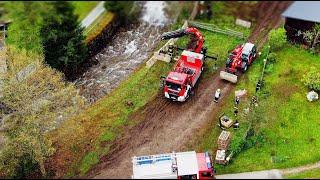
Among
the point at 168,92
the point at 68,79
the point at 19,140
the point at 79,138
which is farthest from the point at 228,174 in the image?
the point at 68,79

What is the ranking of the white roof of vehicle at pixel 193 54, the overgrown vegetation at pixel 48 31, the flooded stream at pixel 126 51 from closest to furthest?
the overgrown vegetation at pixel 48 31 → the white roof of vehicle at pixel 193 54 → the flooded stream at pixel 126 51

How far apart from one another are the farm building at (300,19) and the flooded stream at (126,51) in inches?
536

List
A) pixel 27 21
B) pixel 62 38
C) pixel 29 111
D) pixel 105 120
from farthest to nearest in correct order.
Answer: pixel 62 38 < pixel 27 21 < pixel 105 120 < pixel 29 111

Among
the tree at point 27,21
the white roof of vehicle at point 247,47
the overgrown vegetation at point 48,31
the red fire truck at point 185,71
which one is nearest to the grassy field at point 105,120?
the red fire truck at point 185,71

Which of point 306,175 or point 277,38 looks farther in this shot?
point 277,38

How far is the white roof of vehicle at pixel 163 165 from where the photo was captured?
38.0m

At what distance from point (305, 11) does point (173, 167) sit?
25.5 metres

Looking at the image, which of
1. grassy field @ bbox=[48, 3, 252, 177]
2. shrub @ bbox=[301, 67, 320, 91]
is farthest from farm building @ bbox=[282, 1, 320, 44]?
grassy field @ bbox=[48, 3, 252, 177]

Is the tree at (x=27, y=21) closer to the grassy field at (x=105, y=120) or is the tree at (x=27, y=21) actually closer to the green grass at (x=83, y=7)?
the grassy field at (x=105, y=120)

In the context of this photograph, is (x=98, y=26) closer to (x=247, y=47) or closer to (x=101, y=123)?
(x=101, y=123)

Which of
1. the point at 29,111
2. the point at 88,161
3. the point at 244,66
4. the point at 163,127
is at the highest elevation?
the point at 29,111

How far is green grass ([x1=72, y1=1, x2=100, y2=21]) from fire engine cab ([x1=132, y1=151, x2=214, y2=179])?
84.3 ft

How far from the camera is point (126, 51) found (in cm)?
5488

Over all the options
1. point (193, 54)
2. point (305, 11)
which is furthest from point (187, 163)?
point (305, 11)
